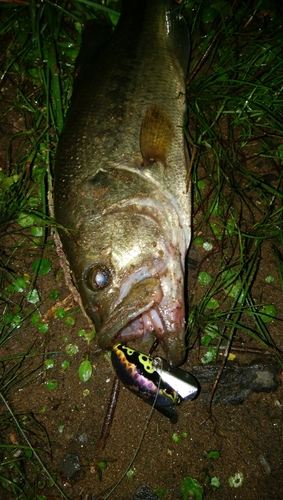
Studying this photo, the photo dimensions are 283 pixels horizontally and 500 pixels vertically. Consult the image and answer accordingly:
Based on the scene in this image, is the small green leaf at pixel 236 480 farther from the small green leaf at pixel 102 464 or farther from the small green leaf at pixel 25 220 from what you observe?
the small green leaf at pixel 25 220

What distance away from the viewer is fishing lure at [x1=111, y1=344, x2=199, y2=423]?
9.10ft

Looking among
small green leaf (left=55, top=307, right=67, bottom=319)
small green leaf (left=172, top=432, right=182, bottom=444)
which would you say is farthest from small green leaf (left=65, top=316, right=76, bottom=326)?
small green leaf (left=172, top=432, right=182, bottom=444)

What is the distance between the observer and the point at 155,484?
2.96 meters

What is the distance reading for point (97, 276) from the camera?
2.60 metres

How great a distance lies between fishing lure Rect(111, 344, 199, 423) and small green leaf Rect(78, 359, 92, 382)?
436mm

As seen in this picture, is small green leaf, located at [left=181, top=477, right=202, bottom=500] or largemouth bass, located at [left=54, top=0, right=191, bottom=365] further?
small green leaf, located at [left=181, top=477, right=202, bottom=500]

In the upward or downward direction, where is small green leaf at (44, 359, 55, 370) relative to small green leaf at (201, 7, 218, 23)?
downward

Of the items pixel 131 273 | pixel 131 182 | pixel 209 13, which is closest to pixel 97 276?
pixel 131 273

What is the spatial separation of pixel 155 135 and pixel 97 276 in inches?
48.1

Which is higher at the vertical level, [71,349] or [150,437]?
[71,349]

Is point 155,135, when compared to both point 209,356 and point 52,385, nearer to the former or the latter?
point 209,356

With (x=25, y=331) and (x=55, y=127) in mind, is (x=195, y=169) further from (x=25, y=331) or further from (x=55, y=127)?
(x=25, y=331)

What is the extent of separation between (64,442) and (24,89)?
3.45 metres

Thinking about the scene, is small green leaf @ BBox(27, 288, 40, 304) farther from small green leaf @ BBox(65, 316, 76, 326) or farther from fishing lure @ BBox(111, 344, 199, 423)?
fishing lure @ BBox(111, 344, 199, 423)
